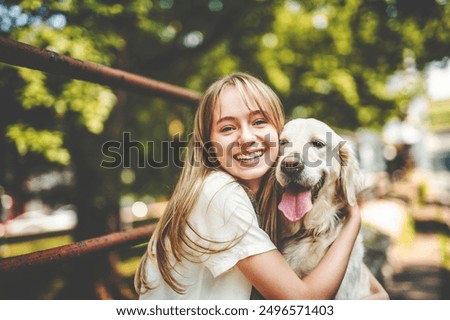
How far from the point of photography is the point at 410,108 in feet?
16.3

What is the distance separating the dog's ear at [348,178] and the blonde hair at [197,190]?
0.30 m

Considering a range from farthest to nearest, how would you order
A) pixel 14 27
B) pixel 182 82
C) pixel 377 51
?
pixel 182 82
pixel 377 51
pixel 14 27

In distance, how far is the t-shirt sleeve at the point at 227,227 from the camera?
57.0 inches

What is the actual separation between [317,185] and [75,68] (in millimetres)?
1071

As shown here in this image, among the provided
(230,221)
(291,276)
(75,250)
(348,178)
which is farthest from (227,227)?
(348,178)

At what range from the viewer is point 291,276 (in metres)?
1.46

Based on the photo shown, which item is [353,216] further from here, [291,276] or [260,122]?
Result: [260,122]

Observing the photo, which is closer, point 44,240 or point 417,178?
point 417,178

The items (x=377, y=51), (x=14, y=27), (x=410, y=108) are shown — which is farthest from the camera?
(x=410, y=108)

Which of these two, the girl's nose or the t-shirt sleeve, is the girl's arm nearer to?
the t-shirt sleeve

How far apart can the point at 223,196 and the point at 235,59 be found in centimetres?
421

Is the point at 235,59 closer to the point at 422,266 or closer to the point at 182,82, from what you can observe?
the point at 182,82

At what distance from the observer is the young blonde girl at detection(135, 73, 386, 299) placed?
1461mm

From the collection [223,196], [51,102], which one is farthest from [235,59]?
[223,196]
